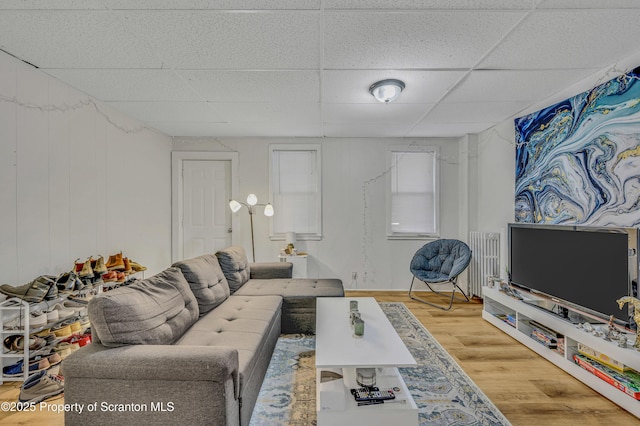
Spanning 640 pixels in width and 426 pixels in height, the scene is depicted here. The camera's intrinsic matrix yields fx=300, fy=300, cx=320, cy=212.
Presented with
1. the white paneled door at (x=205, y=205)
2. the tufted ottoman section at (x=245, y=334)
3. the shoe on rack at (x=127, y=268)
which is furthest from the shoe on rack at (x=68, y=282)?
the white paneled door at (x=205, y=205)

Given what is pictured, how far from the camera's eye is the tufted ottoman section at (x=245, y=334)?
5.35 ft

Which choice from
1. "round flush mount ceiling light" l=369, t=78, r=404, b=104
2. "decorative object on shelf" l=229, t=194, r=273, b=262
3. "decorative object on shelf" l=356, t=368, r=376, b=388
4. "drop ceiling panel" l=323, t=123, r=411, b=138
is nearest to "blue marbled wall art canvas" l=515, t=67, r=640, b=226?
"drop ceiling panel" l=323, t=123, r=411, b=138

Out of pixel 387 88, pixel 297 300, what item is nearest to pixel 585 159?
pixel 387 88

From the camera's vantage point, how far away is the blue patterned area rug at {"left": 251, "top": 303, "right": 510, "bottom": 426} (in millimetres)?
1760

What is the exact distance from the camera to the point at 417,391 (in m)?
2.02

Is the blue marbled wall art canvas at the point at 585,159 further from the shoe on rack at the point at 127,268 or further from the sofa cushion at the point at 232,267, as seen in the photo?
the shoe on rack at the point at 127,268

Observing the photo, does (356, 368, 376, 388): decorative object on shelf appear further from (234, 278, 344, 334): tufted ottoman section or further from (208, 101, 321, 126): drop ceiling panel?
(208, 101, 321, 126): drop ceiling panel

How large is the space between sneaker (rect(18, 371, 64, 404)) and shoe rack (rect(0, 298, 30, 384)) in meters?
0.12

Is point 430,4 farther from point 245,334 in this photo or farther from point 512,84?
point 245,334

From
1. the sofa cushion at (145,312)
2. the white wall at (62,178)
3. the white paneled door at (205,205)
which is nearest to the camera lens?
the sofa cushion at (145,312)

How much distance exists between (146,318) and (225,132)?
10.5 ft

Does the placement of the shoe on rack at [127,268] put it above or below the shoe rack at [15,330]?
above

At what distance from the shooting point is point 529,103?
122 inches

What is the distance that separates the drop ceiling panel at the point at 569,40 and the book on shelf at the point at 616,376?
7.07 feet
